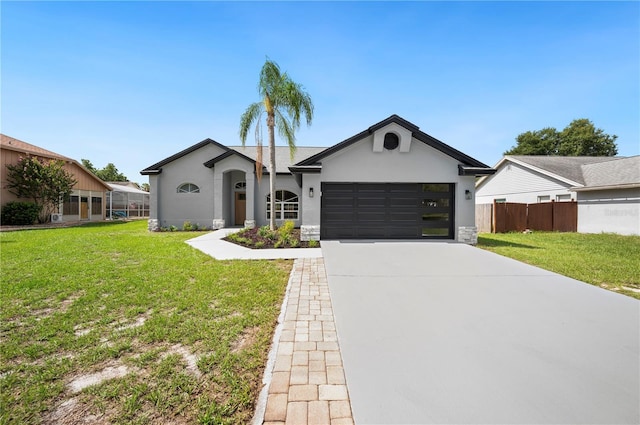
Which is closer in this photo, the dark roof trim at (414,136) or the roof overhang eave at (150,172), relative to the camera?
the dark roof trim at (414,136)

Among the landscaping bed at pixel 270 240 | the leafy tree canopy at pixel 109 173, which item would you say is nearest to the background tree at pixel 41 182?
the landscaping bed at pixel 270 240

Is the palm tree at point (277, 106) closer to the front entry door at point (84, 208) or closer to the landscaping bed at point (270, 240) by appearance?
the landscaping bed at point (270, 240)

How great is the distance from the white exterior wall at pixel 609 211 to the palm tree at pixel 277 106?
1748cm

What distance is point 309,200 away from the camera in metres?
9.99

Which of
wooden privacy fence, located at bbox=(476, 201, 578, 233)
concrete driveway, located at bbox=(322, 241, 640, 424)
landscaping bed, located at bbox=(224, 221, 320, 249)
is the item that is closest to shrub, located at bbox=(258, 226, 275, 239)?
landscaping bed, located at bbox=(224, 221, 320, 249)

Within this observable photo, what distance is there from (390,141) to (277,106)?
5425 millimetres

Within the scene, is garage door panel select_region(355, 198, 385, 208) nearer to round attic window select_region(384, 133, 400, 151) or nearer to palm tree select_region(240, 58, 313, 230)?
round attic window select_region(384, 133, 400, 151)

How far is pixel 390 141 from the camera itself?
1015cm

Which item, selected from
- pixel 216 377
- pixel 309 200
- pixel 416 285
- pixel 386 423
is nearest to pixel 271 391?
pixel 216 377

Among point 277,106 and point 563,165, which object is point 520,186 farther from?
point 277,106

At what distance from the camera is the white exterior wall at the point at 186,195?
16.0 metres

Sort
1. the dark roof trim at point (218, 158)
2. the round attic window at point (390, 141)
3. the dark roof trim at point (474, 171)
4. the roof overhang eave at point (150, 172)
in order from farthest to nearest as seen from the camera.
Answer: the roof overhang eave at point (150, 172) < the dark roof trim at point (218, 158) < the round attic window at point (390, 141) < the dark roof trim at point (474, 171)

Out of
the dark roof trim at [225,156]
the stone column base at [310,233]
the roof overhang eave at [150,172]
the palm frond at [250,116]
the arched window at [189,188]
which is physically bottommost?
the stone column base at [310,233]

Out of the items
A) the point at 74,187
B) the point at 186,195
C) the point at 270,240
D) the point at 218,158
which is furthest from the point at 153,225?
the point at 74,187
